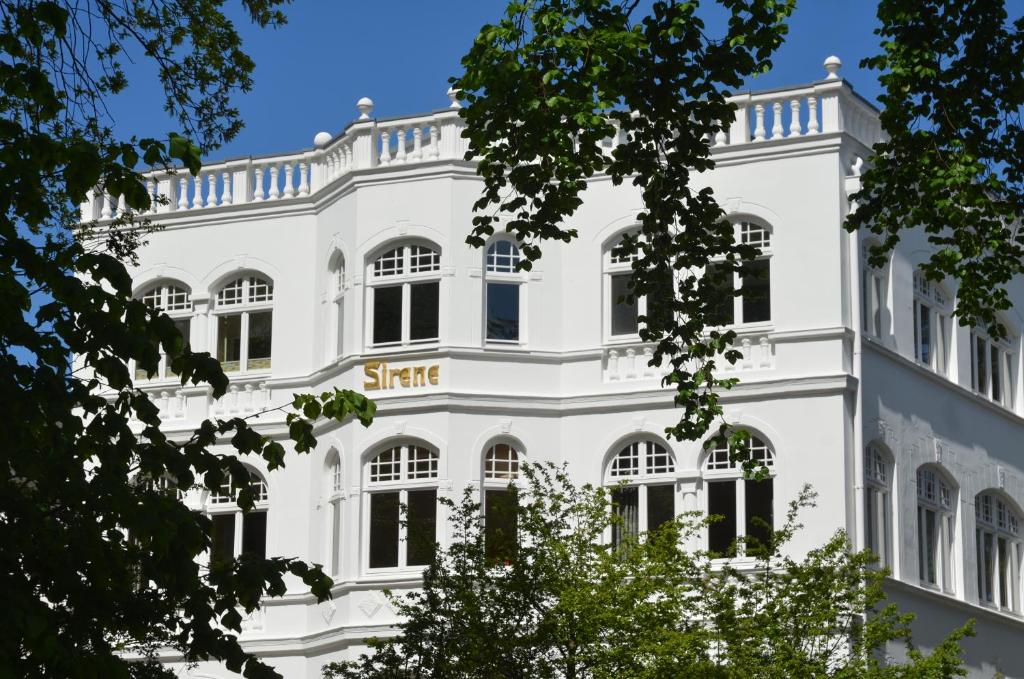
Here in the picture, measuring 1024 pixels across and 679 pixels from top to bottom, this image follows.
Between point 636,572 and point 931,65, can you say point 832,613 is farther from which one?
point 931,65

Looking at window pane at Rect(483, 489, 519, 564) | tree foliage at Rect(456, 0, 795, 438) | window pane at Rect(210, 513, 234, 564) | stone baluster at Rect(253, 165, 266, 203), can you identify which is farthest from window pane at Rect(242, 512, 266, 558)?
tree foliage at Rect(456, 0, 795, 438)

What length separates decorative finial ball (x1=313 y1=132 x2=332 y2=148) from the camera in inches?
1355

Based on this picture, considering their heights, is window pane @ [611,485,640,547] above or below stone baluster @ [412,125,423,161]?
below

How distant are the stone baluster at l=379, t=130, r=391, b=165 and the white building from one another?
49 millimetres

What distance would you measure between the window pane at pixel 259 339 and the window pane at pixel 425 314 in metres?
3.45

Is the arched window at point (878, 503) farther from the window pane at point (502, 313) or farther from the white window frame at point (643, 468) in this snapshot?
the window pane at point (502, 313)

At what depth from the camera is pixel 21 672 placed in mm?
9023

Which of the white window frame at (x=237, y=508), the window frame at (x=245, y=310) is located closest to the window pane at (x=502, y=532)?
the white window frame at (x=237, y=508)

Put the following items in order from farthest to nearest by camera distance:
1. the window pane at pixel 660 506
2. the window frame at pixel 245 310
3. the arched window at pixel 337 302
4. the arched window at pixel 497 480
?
the window frame at pixel 245 310
the arched window at pixel 337 302
the window pane at pixel 660 506
the arched window at pixel 497 480

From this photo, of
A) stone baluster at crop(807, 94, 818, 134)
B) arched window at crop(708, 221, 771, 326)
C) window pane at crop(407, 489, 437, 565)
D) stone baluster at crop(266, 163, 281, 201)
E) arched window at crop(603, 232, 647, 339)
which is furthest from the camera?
stone baluster at crop(266, 163, 281, 201)

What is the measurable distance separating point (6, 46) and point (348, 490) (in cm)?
2209

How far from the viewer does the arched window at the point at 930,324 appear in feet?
111

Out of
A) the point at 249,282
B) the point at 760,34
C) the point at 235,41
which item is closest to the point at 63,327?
the point at 235,41

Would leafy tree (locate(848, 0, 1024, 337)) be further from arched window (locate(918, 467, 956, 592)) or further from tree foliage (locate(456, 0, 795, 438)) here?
arched window (locate(918, 467, 956, 592))
